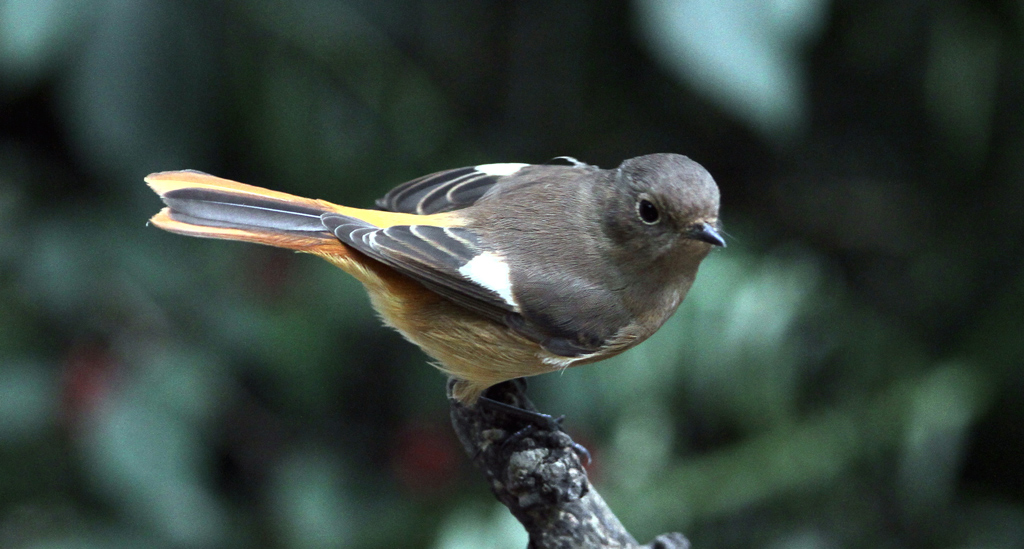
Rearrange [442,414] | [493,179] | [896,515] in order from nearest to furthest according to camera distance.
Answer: [493,179] → [442,414] → [896,515]

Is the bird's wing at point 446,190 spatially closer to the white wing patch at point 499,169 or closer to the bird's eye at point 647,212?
the white wing patch at point 499,169

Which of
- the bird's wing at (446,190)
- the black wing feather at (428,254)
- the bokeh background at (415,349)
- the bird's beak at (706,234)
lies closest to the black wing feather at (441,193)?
the bird's wing at (446,190)

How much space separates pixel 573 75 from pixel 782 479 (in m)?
1.54

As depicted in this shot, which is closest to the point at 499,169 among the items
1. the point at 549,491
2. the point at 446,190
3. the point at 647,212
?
the point at 446,190

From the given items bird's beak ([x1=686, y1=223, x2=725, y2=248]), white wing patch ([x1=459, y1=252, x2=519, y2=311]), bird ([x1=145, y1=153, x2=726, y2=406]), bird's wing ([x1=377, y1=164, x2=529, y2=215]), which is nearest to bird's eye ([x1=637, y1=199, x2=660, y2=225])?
bird ([x1=145, y1=153, x2=726, y2=406])

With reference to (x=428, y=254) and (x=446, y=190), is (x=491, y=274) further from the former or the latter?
(x=446, y=190)

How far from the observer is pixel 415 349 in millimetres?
3248

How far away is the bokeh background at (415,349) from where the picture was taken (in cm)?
283

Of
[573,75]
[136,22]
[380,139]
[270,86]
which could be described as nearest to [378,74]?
[380,139]

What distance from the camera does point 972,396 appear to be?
3312mm

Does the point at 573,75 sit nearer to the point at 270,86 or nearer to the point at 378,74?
the point at 378,74

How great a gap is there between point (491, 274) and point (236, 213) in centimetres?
64

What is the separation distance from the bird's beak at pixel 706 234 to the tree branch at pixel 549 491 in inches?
22.5

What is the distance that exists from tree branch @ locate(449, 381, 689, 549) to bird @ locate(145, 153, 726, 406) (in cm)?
24
